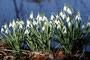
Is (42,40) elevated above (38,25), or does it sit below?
below

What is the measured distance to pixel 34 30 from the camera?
2182 mm

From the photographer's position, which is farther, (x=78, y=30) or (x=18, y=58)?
(x=78, y=30)

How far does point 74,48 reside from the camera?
7.47ft

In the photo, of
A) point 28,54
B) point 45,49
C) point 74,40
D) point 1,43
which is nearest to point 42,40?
point 45,49

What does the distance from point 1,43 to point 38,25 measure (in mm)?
631

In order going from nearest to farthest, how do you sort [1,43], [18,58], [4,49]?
[18,58], [4,49], [1,43]

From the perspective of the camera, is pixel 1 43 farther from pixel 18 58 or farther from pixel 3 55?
pixel 18 58

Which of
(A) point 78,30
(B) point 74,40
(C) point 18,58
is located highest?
(A) point 78,30

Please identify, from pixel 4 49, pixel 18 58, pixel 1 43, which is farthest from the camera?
pixel 1 43

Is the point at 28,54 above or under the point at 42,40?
under

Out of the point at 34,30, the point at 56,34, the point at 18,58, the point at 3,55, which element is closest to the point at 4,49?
the point at 3,55

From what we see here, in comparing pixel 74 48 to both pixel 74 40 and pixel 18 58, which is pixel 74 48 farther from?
pixel 18 58

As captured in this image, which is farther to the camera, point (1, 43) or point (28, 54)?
point (1, 43)

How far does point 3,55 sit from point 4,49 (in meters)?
0.10
